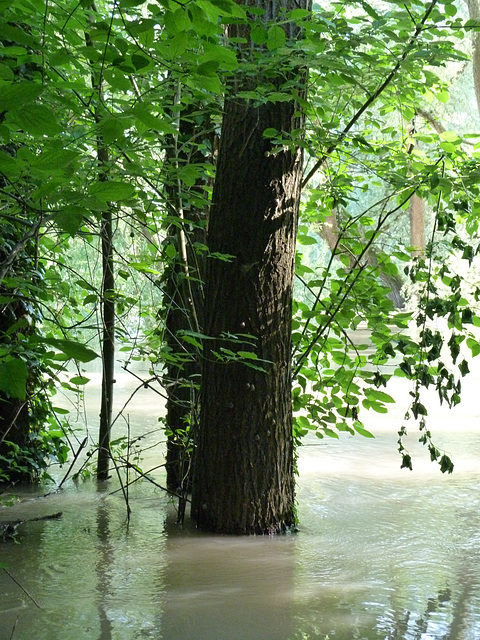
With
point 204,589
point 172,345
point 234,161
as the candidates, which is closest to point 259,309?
point 234,161

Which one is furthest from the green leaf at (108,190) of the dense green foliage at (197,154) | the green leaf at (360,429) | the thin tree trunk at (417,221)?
the thin tree trunk at (417,221)

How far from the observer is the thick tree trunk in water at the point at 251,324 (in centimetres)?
414

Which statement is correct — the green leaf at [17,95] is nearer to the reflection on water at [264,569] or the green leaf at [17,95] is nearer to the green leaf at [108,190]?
the green leaf at [108,190]

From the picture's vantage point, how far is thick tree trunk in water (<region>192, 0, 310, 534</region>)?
163 inches

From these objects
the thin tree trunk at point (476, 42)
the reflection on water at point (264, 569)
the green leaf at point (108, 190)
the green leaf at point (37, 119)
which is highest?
the thin tree trunk at point (476, 42)

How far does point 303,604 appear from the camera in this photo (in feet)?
10.3

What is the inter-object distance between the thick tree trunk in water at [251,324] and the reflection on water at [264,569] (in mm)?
A: 241

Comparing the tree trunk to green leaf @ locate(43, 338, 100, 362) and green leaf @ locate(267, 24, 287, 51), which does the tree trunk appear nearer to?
green leaf @ locate(267, 24, 287, 51)

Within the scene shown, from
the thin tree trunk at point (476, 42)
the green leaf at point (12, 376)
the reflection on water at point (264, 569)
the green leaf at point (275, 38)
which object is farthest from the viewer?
the thin tree trunk at point (476, 42)

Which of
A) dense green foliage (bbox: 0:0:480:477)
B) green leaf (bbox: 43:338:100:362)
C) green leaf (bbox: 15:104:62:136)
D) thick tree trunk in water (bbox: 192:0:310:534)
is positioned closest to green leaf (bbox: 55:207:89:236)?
dense green foliage (bbox: 0:0:480:477)

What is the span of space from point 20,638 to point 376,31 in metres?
3.02

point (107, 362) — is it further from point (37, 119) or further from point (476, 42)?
point (476, 42)

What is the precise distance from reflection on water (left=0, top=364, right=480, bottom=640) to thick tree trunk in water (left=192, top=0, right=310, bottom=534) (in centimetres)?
24

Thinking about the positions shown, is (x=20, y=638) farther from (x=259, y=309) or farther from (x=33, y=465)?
(x=33, y=465)
